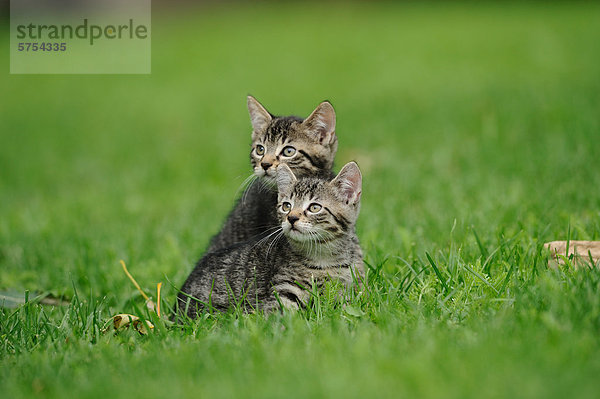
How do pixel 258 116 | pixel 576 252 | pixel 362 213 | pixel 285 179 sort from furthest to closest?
pixel 362 213, pixel 258 116, pixel 285 179, pixel 576 252

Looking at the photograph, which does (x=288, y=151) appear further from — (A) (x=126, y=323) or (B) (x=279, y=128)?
(A) (x=126, y=323)

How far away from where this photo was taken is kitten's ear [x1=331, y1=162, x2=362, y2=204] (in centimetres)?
443

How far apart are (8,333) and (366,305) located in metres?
2.35

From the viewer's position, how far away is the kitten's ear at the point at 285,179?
4613mm

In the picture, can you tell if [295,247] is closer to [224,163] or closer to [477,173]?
[477,173]

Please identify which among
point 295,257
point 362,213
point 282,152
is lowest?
point 295,257

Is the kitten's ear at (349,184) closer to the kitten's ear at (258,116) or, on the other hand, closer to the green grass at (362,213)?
the green grass at (362,213)

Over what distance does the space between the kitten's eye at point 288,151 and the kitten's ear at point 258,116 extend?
42 cm

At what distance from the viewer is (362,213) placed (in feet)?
21.5

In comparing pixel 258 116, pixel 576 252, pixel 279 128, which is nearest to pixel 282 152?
pixel 279 128

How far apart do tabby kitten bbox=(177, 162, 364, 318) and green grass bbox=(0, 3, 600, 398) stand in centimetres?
24

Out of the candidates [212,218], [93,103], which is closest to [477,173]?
[212,218]

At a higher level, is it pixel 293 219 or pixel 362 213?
pixel 293 219

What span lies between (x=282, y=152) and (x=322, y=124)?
413mm
